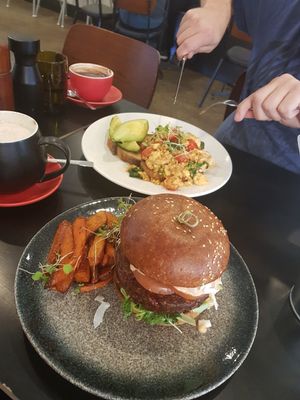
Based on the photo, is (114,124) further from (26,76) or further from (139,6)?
(139,6)

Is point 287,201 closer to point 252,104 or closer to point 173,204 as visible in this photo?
point 252,104

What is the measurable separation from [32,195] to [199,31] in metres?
0.98

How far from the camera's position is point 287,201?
1.33 m

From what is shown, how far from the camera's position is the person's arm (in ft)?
4.94

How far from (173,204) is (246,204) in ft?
1.57

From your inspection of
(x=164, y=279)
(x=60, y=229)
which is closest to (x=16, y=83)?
(x=60, y=229)

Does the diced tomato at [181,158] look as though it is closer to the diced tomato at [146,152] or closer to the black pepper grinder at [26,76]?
the diced tomato at [146,152]

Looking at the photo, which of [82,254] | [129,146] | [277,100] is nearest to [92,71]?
[129,146]

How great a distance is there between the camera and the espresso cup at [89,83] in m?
1.57

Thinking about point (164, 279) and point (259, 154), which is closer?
point (164, 279)

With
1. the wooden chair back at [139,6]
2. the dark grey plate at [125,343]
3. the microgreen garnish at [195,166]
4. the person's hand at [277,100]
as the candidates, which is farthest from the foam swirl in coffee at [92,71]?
the wooden chair back at [139,6]

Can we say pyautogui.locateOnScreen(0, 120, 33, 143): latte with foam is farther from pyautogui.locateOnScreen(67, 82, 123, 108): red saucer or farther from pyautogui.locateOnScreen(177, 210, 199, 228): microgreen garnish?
pyautogui.locateOnScreen(67, 82, 123, 108): red saucer

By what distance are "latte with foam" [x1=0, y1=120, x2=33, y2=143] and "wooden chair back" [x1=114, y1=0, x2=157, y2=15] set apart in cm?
392

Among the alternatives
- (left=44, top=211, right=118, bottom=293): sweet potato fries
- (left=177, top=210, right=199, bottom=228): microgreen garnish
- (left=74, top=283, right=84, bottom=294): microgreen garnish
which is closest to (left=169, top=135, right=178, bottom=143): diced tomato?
(left=44, top=211, right=118, bottom=293): sweet potato fries
